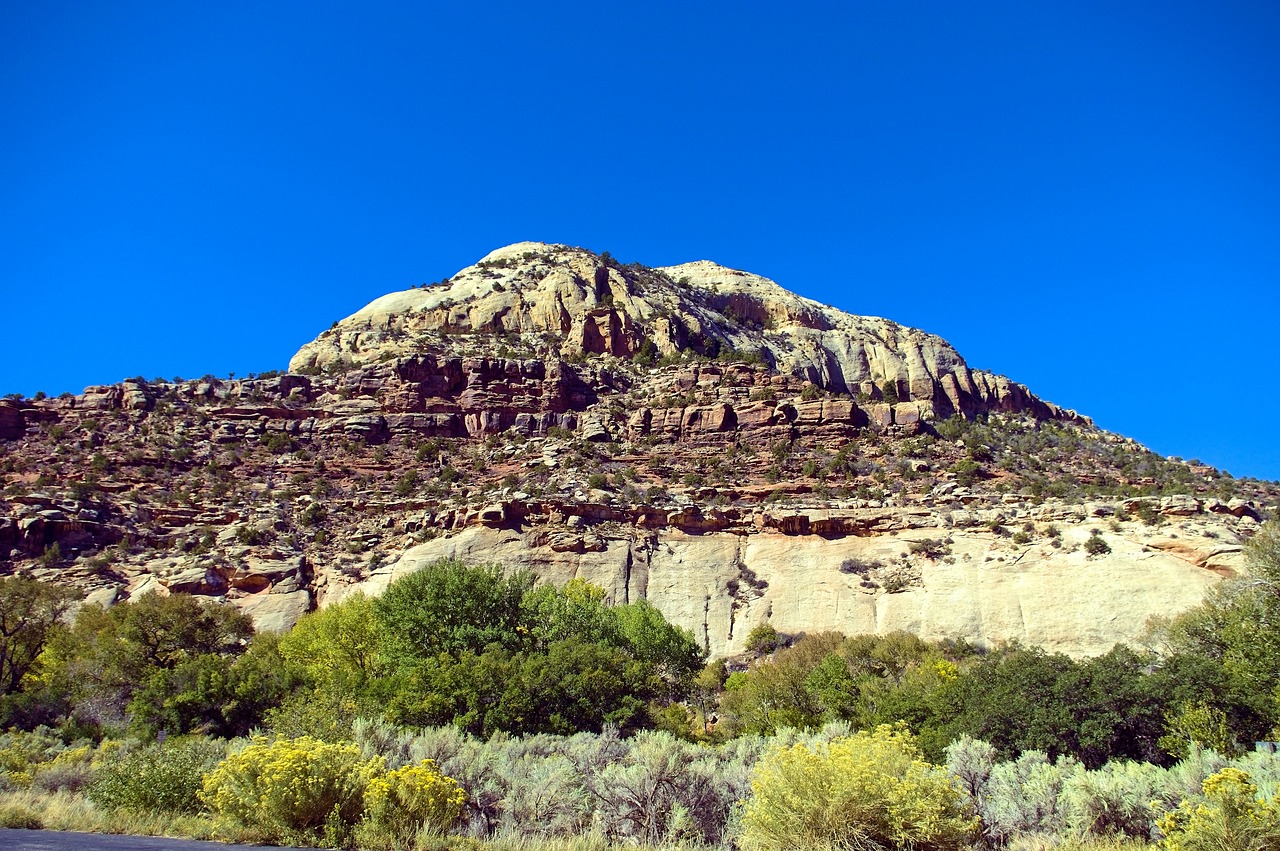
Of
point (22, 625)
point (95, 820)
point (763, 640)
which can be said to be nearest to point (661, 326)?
point (763, 640)

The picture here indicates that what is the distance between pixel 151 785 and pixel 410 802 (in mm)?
6022

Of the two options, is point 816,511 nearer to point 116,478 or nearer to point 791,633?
point 791,633

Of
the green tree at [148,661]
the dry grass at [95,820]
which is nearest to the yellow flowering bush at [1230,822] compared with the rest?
the dry grass at [95,820]

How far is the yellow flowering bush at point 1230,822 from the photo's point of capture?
8594 mm

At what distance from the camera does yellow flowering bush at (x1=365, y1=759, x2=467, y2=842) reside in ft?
34.2

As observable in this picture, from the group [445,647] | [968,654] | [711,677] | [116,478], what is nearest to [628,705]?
[445,647]

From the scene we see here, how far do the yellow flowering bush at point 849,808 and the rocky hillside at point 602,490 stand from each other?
3181 centimetres

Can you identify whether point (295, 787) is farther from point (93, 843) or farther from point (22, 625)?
point (22, 625)

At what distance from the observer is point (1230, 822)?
869 centimetres

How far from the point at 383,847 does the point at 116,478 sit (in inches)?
2109

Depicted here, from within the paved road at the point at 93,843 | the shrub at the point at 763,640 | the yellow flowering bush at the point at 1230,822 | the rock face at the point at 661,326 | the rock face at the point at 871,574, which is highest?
the rock face at the point at 661,326

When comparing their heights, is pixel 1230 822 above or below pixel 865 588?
below

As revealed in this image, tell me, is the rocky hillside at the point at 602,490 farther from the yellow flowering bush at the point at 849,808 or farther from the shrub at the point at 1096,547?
the yellow flowering bush at the point at 849,808

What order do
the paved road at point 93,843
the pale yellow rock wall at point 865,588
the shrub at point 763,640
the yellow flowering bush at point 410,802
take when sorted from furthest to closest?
the shrub at point 763,640
the pale yellow rock wall at point 865,588
the yellow flowering bush at point 410,802
the paved road at point 93,843
